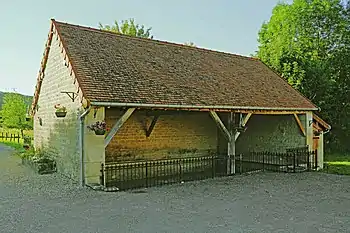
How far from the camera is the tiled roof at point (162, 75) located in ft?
36.3

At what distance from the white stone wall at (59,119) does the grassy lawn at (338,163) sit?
34.6ft

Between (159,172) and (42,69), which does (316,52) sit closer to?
(159,172)

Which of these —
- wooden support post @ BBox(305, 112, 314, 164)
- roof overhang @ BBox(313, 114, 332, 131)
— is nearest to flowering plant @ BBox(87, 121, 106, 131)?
wooden support post @ BBox(305, 112, 314, 164)

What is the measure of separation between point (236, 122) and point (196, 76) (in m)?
2.50

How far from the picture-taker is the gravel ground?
665 centimetres

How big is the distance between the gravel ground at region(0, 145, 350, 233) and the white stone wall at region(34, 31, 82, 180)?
33.0 inches

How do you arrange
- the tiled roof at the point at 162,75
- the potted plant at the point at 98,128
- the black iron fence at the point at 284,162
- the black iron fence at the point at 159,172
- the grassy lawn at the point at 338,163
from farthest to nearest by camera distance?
the grassy lawn at the point at 338,163
the black iron fence at the point at 284,162
the black iron fence at the point at 159,172
the tiled roof at the point at 162,75
the potted plant at the point at 98,128

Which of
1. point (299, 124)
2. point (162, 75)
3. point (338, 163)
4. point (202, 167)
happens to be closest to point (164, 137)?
point (202, 167)

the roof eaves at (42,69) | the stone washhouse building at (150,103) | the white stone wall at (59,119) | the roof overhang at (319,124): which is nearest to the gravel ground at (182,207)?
the white stone wall at (59,119)

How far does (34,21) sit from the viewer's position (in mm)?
13680

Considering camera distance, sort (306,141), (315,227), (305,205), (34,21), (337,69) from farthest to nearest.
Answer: (337,69) < (306,141) < (34,21) < (305,205) < (315,227)

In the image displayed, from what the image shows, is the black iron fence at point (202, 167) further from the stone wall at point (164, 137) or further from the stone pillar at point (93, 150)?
the stone pillar at point (93, 150)

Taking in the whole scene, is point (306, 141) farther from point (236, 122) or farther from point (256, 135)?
point (236, 122)

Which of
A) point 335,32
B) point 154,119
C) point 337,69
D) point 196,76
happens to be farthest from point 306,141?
point 335,32
